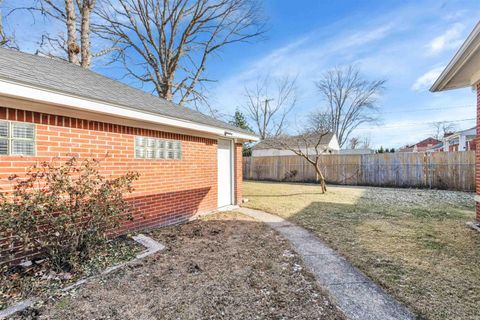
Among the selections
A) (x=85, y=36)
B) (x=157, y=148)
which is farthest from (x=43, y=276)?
(x=85, y=36)

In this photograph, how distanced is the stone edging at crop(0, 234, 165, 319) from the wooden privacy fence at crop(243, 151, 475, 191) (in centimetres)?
1375

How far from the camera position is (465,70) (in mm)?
5070

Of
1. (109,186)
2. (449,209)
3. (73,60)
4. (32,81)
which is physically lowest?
(449,209)

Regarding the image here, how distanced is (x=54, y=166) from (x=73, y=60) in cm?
753

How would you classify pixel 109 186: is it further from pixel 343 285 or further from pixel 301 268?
pixel 343 285

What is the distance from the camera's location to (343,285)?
9.94 ft

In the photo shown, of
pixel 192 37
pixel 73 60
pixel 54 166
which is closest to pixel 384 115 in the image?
pixel 192 37

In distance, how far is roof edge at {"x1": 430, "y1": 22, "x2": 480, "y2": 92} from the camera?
3689mm

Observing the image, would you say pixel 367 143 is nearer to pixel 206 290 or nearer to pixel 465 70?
pixel 465 70

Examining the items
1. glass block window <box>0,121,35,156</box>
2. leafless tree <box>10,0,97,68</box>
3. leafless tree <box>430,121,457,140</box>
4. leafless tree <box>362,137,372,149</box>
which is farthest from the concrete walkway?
leafless tree <box>430,121,457,140</box>

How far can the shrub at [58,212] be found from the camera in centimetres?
293

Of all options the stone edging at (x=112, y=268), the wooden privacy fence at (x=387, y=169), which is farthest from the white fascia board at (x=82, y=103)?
the wooden privacy fence at (x=387, y=169)

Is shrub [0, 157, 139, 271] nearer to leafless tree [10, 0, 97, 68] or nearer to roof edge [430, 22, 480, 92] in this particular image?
roof edge [430, 22, 480, 92]

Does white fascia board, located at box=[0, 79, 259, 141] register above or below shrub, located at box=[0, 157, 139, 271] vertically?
above
